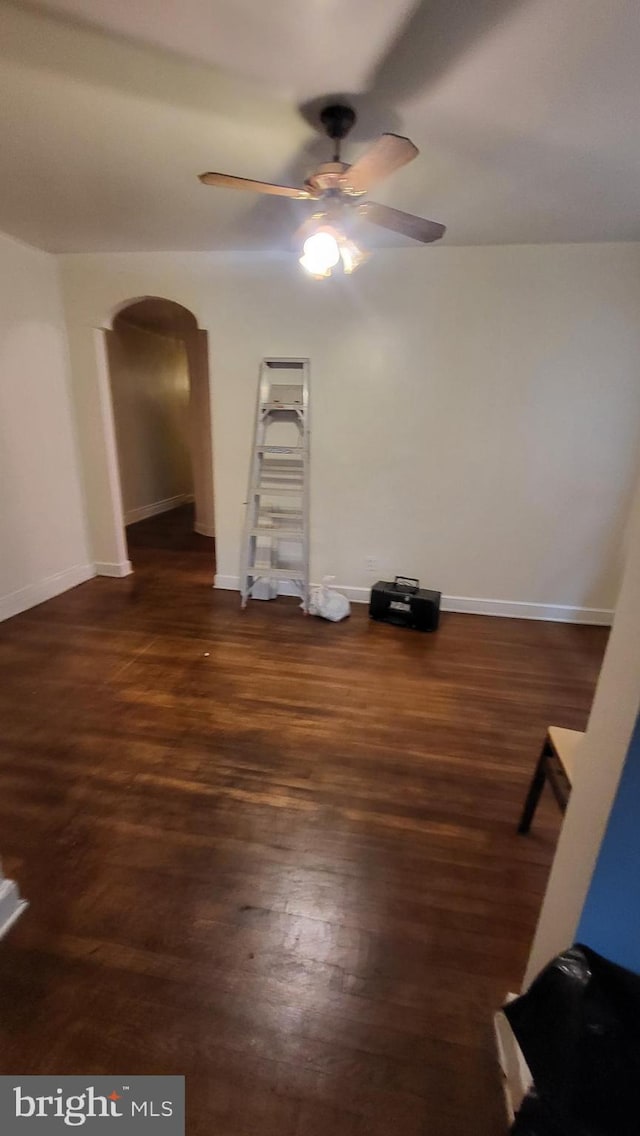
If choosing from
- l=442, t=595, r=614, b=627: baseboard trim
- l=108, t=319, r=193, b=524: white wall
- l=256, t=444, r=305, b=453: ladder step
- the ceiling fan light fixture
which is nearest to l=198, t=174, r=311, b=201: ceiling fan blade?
the ceiling fan light fixture

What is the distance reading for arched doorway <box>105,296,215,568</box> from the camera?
17.5ft

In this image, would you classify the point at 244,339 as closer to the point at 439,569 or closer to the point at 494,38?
the point at 439,569

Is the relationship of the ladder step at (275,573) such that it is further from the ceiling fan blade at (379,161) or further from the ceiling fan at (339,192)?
the ceiling fan blade at (379,161)

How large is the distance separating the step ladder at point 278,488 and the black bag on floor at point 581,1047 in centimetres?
278

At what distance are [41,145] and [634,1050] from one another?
311 centimetres

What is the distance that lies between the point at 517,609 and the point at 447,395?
155 centimetres

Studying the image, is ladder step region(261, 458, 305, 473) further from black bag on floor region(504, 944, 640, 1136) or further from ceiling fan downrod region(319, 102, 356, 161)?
black bag on floor region(504, 944, 640, 1136)

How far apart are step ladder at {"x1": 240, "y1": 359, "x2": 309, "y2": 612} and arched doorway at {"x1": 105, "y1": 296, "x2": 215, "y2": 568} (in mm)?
1326

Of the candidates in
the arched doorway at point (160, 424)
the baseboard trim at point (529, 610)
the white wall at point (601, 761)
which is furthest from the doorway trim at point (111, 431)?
the white wall at point (601, 761)

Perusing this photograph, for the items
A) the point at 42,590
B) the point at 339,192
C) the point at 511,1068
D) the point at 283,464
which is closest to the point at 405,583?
the point at 283,464

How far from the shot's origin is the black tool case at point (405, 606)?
329 cm

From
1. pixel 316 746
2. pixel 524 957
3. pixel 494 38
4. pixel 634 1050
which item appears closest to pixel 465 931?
pixel 524 957

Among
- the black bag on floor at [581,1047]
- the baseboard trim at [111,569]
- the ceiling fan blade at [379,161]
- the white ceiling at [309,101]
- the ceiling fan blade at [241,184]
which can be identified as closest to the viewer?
the black bag on floor at [581,1047]

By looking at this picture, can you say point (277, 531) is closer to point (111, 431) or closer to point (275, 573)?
point (275, 573)
